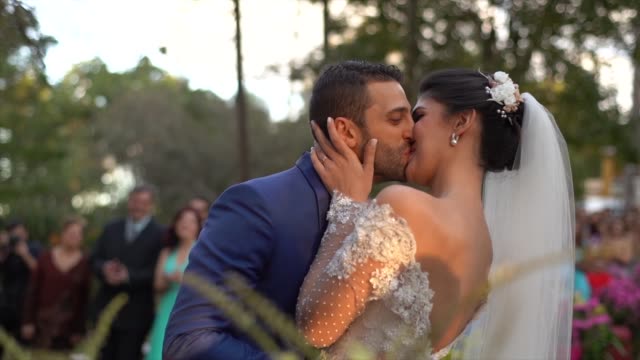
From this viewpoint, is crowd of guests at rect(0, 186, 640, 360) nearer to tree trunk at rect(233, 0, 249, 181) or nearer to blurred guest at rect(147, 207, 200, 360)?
blurred guest at rect(147, 207, 200, 360)

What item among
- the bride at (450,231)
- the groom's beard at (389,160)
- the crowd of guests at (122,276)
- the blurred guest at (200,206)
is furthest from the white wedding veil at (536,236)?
the blurred guest at (200,206)

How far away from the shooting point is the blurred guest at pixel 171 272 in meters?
8.98

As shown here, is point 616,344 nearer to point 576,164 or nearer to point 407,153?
point 407,153

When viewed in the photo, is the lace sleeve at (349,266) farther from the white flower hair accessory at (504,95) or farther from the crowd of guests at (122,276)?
the crowd of guests at (122,276)

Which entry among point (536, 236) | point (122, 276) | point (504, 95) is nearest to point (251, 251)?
point (504, 95)

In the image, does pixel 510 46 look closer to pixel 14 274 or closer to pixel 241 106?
pixel 241 106

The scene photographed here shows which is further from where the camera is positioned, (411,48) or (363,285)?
(411,48)

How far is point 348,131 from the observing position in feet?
11.9

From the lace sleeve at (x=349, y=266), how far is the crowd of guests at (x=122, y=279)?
5.47 meters

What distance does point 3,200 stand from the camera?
33406 millimetres

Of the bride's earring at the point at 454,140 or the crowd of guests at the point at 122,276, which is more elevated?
the bride's earring at the point at 454,140

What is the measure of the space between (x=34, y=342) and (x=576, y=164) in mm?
47217

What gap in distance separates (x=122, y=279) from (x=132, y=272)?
0.15 m

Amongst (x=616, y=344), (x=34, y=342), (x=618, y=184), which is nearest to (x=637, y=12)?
(x=616, y=344)
